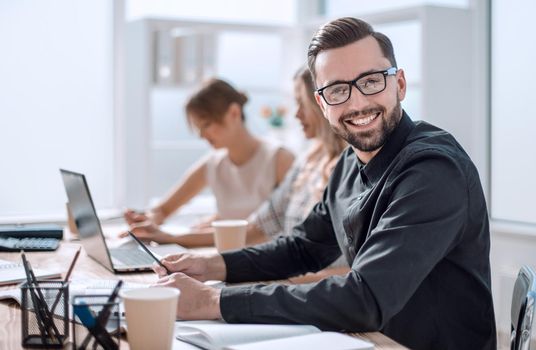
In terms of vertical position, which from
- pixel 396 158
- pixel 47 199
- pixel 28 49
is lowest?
pixel 47 199

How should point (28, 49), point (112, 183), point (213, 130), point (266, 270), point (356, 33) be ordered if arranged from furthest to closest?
point (112, 183) → point (28, 49) → point (213, 130) → point (266, 270) → point (356, 33)

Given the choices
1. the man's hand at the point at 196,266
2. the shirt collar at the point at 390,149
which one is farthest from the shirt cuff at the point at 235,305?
the shirt collar at the point at 390,149

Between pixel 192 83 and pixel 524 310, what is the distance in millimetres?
3124

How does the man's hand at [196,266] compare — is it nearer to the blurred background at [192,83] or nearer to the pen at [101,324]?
the pen at [101,324]

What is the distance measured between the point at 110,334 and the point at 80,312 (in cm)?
7

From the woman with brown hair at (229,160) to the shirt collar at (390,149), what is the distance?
163 cm

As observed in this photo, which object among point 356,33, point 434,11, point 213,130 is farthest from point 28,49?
point 356,33

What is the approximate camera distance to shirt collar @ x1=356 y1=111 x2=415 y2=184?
5.10 ft

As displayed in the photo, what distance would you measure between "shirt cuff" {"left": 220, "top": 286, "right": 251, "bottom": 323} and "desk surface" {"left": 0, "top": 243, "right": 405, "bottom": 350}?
18 cm

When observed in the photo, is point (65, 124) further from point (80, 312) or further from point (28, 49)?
point (80, 312)

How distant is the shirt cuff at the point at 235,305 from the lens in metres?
1.26

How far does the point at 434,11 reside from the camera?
3529mm

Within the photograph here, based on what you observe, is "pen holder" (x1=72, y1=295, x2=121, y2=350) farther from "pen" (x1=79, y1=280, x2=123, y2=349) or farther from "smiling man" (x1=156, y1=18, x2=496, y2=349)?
"smiling man" (x1=156, y1=18, x2=496, y2=349)

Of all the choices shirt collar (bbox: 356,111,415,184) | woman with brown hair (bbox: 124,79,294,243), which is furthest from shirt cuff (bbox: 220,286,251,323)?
woman with brown hair (bbox: 124,79,294,243)
